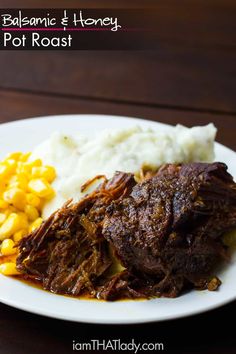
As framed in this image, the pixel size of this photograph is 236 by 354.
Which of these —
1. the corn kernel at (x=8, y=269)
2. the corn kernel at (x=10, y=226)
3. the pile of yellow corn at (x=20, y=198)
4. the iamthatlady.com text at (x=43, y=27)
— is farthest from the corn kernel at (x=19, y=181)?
the iamthatlady.com text at (x=43, y=27)

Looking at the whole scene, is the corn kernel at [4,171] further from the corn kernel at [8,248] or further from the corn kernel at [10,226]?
the corn kernel at [8,248]

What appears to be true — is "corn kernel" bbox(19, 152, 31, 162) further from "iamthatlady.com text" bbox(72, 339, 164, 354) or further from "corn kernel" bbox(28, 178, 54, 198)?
"iamthatlady.com text" bbox(72, 339, 164, 354)

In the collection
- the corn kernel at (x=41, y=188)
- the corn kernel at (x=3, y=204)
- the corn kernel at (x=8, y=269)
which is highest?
the corn kernel at (x=41, y=188)

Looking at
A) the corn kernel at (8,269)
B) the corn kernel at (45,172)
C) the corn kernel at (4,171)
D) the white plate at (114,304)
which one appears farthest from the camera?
the corn kernel at (4,171)

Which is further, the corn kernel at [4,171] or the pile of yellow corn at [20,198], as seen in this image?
the corn kernel at [4,171]

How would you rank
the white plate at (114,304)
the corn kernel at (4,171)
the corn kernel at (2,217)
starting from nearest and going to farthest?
the white plate at (114,304) → the corn kernel at (2,217) → the corn kernel at (4,171)

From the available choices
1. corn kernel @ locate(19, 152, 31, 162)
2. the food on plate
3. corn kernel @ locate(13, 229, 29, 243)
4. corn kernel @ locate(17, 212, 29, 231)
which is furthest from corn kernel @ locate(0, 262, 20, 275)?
corn kernel @ locate(19, 152, 31, 162)

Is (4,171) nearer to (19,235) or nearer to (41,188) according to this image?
(41,188)

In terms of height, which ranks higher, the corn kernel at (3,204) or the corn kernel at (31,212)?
the corn kernel at (3,204)
